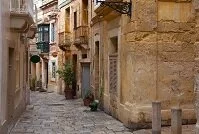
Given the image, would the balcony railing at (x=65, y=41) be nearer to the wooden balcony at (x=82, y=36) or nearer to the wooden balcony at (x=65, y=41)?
the wooden balcony at (x=65, y=41)

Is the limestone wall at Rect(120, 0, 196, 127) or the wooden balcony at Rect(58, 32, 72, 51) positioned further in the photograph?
the wooden balcony at Rect(58, 32, 72, 51)

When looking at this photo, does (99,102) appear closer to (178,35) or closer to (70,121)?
(70,121)

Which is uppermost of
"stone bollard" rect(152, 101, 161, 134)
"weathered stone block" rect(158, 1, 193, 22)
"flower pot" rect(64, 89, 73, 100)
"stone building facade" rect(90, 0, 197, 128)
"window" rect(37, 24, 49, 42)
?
"window" rect(37, 24, 49, 42)

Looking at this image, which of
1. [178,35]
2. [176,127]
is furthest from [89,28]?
[176,127]

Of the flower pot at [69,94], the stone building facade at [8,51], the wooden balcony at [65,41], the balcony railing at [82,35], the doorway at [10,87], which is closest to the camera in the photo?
the stone building facade at [8,51]

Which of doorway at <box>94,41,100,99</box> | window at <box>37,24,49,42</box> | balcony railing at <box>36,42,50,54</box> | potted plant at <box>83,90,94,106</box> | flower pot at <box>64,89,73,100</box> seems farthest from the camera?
balcony railing at <box>36,42,50,54</box>

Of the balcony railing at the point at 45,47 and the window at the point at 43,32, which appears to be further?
the balcony railing at the point at 45,47

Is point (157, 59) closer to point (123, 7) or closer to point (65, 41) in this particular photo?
point (123, 7)

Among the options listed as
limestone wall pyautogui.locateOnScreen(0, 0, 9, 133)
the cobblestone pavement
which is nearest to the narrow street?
the cobblestone pavement

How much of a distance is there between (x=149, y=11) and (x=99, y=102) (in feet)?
20.7

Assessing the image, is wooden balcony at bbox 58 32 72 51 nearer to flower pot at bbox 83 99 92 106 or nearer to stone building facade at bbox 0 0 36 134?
flower pot at bbox 83 99 92 106

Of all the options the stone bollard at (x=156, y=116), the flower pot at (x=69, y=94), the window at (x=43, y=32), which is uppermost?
the window at (x=43, y=32)

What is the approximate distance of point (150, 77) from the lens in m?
11.4

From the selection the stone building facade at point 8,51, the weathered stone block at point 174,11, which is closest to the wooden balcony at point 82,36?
the stone building facade at point 8,51
